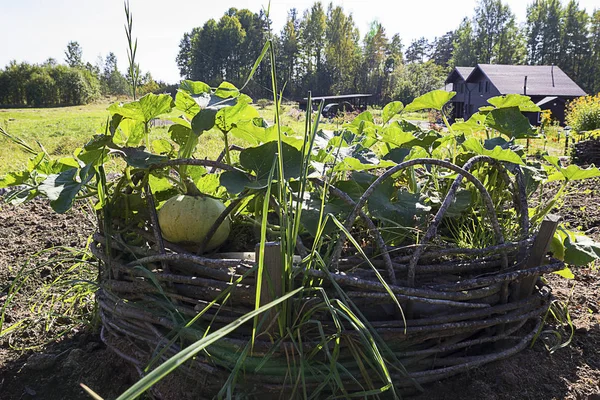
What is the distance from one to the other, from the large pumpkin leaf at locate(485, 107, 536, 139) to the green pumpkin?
0.75 m

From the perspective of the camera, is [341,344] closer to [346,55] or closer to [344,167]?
[344,167]

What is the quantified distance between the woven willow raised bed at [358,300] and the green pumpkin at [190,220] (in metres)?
0.03

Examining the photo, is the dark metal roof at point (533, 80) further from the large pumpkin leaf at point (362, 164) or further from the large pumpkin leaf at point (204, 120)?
the large pumpkin leaf at point (204, 120)

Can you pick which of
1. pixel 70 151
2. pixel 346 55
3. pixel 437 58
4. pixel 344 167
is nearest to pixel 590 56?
pixel 346 55

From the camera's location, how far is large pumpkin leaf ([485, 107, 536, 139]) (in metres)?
1.14

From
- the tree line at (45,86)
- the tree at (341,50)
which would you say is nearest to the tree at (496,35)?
the tree at (341,50)

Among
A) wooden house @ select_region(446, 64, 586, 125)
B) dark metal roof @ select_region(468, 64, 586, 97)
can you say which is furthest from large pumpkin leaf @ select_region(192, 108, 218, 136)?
dark metal roof @ select_region(468, 64, 586, 97)

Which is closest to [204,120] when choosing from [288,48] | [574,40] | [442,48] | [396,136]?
[396,136]

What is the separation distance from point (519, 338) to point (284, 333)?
598 millimetres

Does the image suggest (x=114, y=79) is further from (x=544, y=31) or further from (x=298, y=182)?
(x=544, y=31)

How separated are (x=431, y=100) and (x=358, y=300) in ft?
2.38

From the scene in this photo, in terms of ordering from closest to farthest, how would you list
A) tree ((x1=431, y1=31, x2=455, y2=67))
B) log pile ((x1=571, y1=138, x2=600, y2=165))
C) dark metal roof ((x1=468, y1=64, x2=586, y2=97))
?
log pile ((x1=571, y1=138, x2=600, y2=165)), dark metal roof ((x1=468, y1=64, x2=586, y2=97)), tree ((x1=431, y1=31, x2=455, y2=67))

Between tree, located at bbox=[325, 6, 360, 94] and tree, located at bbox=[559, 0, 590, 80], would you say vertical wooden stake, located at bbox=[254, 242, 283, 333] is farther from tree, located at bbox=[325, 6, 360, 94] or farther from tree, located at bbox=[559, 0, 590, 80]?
tree, located at bbox=[559, 0, 590, 80]

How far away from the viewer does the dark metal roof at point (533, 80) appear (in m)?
23.3
